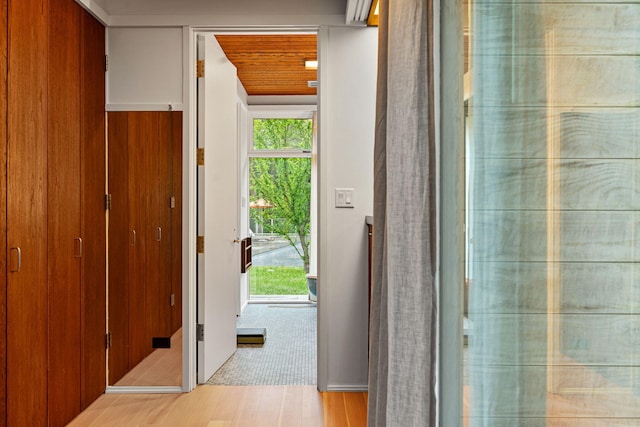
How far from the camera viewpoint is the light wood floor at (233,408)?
8.04ft

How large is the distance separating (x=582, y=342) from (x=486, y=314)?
1.05 ft

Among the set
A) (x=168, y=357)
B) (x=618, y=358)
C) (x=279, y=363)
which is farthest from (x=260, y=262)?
(x=618, y=358)

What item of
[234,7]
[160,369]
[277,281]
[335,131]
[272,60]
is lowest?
[160,369]

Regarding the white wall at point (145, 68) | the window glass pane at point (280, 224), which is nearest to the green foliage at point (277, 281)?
the window glass pane at point (280, 224)

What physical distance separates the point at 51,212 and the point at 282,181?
3636 millimetres

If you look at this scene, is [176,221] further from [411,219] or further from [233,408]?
[411,219]

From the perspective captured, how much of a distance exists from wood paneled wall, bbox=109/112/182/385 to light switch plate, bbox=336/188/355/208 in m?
1.00

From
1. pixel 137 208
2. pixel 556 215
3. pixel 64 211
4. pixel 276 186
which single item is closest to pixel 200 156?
pixel 137 208

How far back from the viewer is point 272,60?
4.25m

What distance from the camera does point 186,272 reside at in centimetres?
289

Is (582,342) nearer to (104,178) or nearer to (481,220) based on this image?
(481,220)

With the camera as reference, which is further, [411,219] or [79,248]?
[79,248]

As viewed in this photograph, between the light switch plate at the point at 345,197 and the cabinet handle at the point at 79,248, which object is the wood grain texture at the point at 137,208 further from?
the light switch plate at the point at 345,197

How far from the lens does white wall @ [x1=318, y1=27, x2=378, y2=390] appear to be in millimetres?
2893
